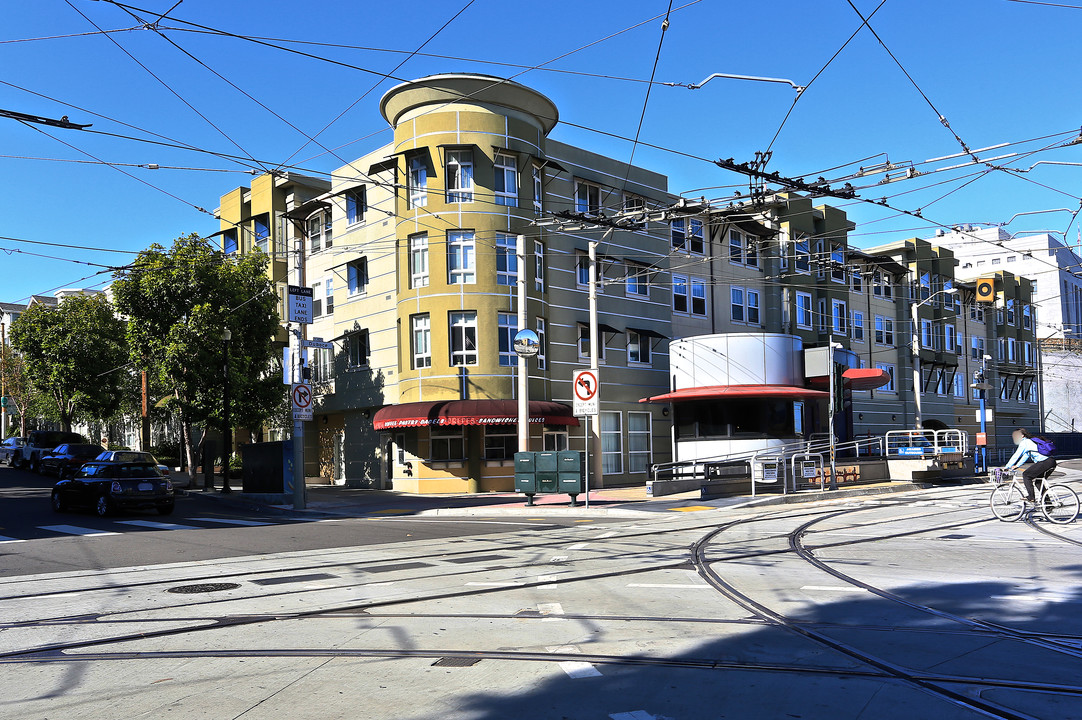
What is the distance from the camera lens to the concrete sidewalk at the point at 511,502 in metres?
22.8

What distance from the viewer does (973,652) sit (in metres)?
6.92

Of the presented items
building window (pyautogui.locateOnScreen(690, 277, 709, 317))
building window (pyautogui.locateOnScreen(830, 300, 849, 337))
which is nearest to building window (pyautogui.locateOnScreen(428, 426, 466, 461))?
building window (pyautogui.locateOnScreen(690, 277, 709, 317))

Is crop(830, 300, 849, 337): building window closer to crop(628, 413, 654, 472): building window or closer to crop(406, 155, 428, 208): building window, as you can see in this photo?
crop(628, 413, 654, 472): building window

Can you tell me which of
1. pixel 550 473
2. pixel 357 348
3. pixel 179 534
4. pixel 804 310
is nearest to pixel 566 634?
pixel 179 534

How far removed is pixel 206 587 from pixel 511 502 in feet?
50.5

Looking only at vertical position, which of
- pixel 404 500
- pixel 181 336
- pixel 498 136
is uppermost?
pixel 498 136

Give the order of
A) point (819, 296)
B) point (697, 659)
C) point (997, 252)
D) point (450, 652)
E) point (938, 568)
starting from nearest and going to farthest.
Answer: point (697, 659) → point (450, 652) → point (938, 568) → point (819, 296) → point (997, 252)

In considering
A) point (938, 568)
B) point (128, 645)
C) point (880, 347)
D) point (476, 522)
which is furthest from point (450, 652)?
→ point (880, 347)

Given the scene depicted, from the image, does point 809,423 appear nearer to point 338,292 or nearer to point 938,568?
point 338,292

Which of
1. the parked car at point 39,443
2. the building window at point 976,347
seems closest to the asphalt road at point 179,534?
the parked car at point 39,443

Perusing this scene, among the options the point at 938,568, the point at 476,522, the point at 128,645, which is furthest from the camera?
the point at 476,522

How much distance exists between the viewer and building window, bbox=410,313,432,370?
32.1 metres

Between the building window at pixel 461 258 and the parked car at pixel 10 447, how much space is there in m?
28.5

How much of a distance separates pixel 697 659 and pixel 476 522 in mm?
14058
